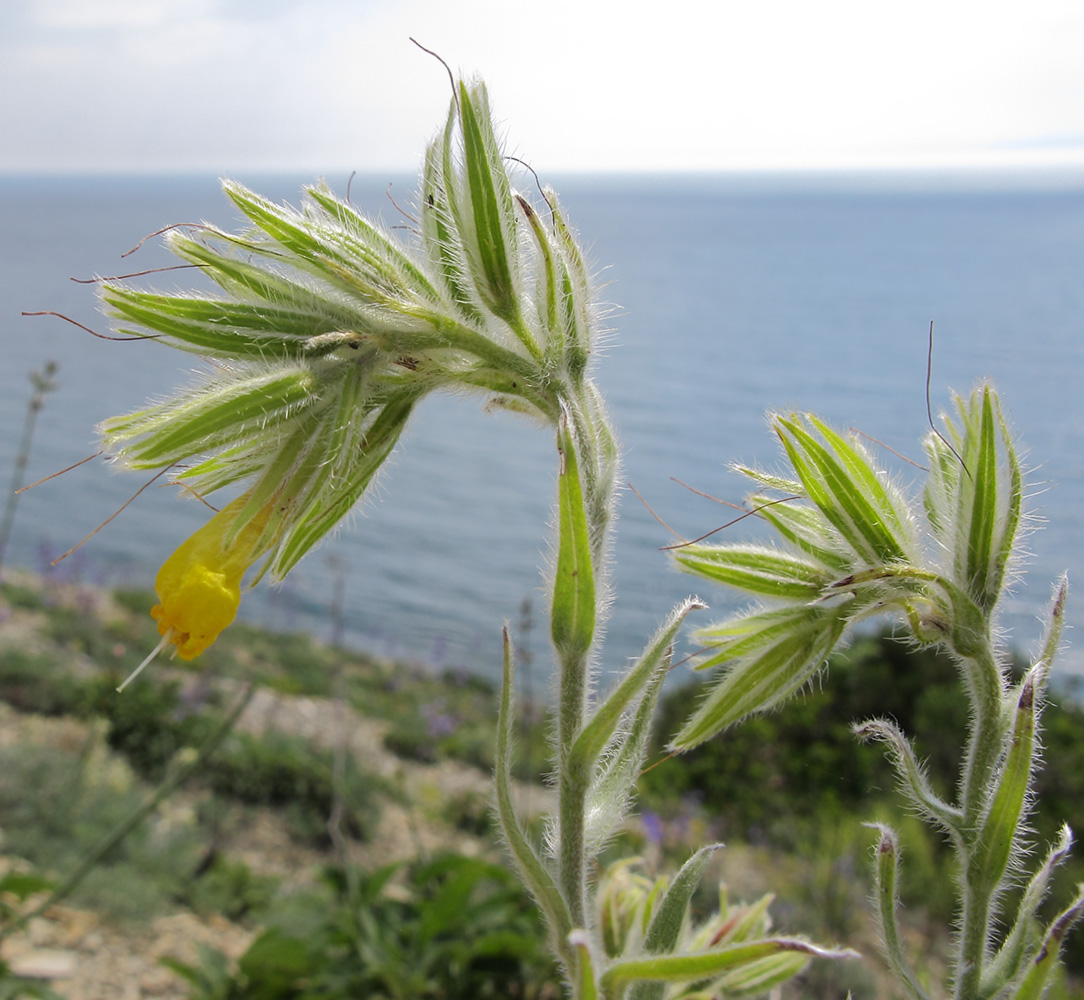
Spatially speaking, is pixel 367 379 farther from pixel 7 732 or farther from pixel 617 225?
pixel 617 225

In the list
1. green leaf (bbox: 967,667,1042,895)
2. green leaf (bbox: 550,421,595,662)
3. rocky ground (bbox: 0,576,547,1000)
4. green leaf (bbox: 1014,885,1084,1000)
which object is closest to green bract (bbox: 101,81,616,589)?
green leaf (bbox: 550,421,595,662)

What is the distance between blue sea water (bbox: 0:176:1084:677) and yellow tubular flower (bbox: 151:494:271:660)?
236 mm

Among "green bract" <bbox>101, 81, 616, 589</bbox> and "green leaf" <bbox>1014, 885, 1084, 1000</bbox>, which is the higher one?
"green bract" <bbox>101, 81, 616, 589</bbox>

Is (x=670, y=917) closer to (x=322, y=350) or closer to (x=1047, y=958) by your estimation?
(x=1047, y=958)

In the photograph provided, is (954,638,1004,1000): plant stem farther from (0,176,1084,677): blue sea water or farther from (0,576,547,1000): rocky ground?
(0,576,547,1000): rocky ground

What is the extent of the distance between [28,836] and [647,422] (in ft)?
86.7

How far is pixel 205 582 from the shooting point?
127 centimetres

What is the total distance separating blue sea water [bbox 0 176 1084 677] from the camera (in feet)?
56.1

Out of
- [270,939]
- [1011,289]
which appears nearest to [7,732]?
[270,939]

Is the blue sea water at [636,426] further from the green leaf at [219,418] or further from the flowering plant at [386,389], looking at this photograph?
the green leaf at [219,418]

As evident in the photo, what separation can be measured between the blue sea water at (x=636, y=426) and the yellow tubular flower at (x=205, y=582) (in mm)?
236

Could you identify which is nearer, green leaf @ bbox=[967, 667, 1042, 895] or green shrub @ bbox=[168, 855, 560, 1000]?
green leaf @ bbox=[967, 667, 1042, 895]

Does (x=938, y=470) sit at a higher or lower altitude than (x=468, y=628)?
higher

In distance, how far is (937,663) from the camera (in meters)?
10.3
